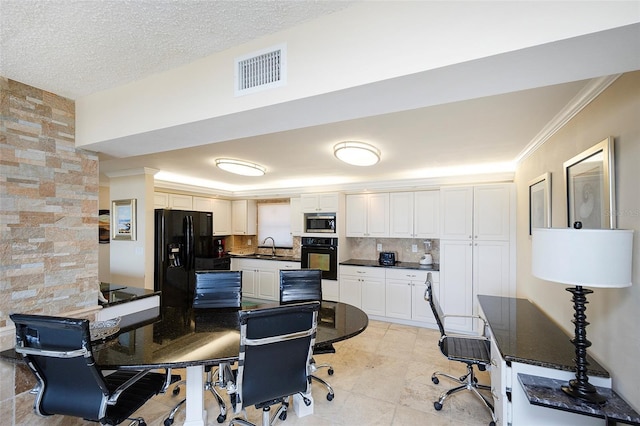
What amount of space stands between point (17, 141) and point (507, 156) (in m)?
4.41

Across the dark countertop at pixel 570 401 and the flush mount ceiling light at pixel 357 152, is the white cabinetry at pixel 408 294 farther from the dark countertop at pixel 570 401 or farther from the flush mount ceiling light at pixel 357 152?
the dark countertop at pixel 570 401

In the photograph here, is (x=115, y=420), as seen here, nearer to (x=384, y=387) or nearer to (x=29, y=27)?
(x=29, y=27)

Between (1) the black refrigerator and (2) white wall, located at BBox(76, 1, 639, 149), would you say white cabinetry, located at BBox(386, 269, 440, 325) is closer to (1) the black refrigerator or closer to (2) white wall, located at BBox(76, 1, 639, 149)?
(1) the black refrigerator

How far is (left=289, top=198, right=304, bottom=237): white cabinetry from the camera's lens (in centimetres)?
562

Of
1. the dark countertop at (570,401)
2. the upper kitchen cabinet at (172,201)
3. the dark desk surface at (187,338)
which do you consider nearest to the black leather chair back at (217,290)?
the dark desk surface at (187,338)

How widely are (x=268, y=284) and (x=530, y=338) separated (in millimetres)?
4470

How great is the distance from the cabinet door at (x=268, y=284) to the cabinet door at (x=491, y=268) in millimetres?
3452

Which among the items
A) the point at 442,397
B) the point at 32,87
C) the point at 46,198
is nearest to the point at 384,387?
the point at 442,397

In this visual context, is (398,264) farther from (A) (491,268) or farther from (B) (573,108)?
(B) (573,108)

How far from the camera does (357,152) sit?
2.89 metres

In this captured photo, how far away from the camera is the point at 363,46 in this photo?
44.3 inches

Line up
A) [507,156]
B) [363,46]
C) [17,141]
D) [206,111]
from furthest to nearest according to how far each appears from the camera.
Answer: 1. [507,156]
2. [17,141]
3. [206,111]
4. [363,46]

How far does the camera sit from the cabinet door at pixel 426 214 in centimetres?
448

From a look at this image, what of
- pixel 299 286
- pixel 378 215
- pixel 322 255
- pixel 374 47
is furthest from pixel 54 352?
pixel 378 215
